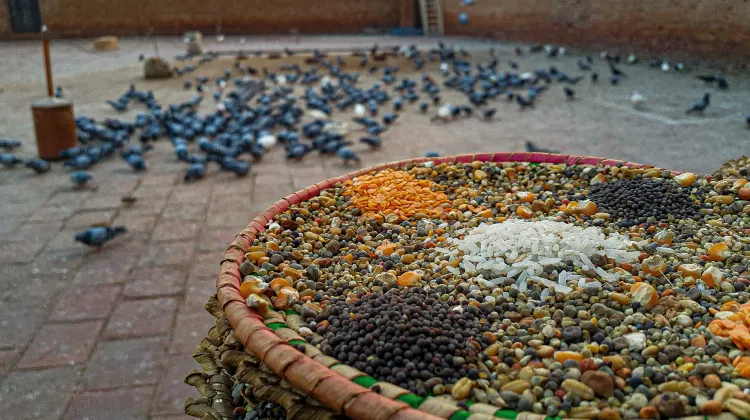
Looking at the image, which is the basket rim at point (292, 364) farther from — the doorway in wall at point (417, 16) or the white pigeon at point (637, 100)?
the doorway in wall at point (417, 16)

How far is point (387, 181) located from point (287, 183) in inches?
84.3

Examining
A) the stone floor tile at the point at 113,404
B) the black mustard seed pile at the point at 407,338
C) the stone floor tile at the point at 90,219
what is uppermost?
the black mustard seed pile at the point at 407,338

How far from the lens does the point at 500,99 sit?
278 inches

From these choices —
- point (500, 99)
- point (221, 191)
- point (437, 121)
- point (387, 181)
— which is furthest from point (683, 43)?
point (387, 181)

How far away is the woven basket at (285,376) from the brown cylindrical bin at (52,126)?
389cm

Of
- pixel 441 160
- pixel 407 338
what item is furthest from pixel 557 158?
pixel 407 338

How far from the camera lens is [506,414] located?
1.12 metres

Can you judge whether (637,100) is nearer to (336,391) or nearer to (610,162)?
(610,162)

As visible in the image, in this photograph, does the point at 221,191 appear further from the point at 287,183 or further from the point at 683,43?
the point at 683,43

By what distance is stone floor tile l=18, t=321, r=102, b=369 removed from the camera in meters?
2.35

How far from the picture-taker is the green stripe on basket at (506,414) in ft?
3.63

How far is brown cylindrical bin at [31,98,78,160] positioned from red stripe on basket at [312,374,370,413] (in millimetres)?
4554

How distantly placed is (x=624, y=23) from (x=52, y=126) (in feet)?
24.0

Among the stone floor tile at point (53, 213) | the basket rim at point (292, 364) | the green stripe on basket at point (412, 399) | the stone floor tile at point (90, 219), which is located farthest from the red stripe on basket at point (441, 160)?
the stone floor tile at point (53, 213)
